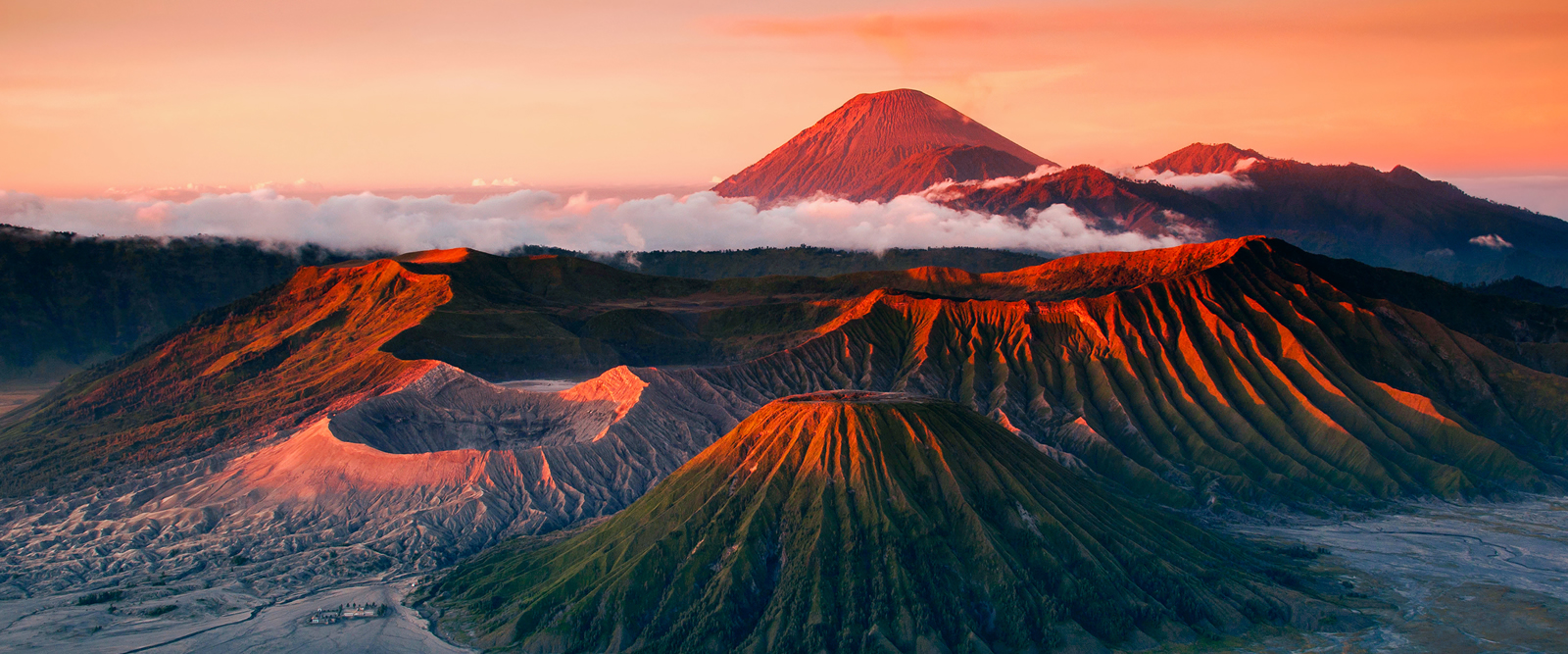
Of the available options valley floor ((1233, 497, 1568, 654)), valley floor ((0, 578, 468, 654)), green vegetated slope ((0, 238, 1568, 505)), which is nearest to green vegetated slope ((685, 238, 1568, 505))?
green vegetated slope ((0, 238, 1568, 505))

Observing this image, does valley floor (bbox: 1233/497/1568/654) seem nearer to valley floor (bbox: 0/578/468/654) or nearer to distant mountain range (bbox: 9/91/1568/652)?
distant mountain range (bbox: 9/91/1568/652)

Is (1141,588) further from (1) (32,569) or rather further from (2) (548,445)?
(1) (32,569)

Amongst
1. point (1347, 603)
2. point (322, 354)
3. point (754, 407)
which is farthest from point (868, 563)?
point (322, 354)

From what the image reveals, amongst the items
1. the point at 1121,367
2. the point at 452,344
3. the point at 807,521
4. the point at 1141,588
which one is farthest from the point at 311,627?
the point at 1121,367

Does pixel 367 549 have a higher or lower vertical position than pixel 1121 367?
lower

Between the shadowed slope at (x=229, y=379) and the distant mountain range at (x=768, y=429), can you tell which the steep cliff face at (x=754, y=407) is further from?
the shadowed slope at (x=229, y=379)

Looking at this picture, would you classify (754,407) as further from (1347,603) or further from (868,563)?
(1347,603)
